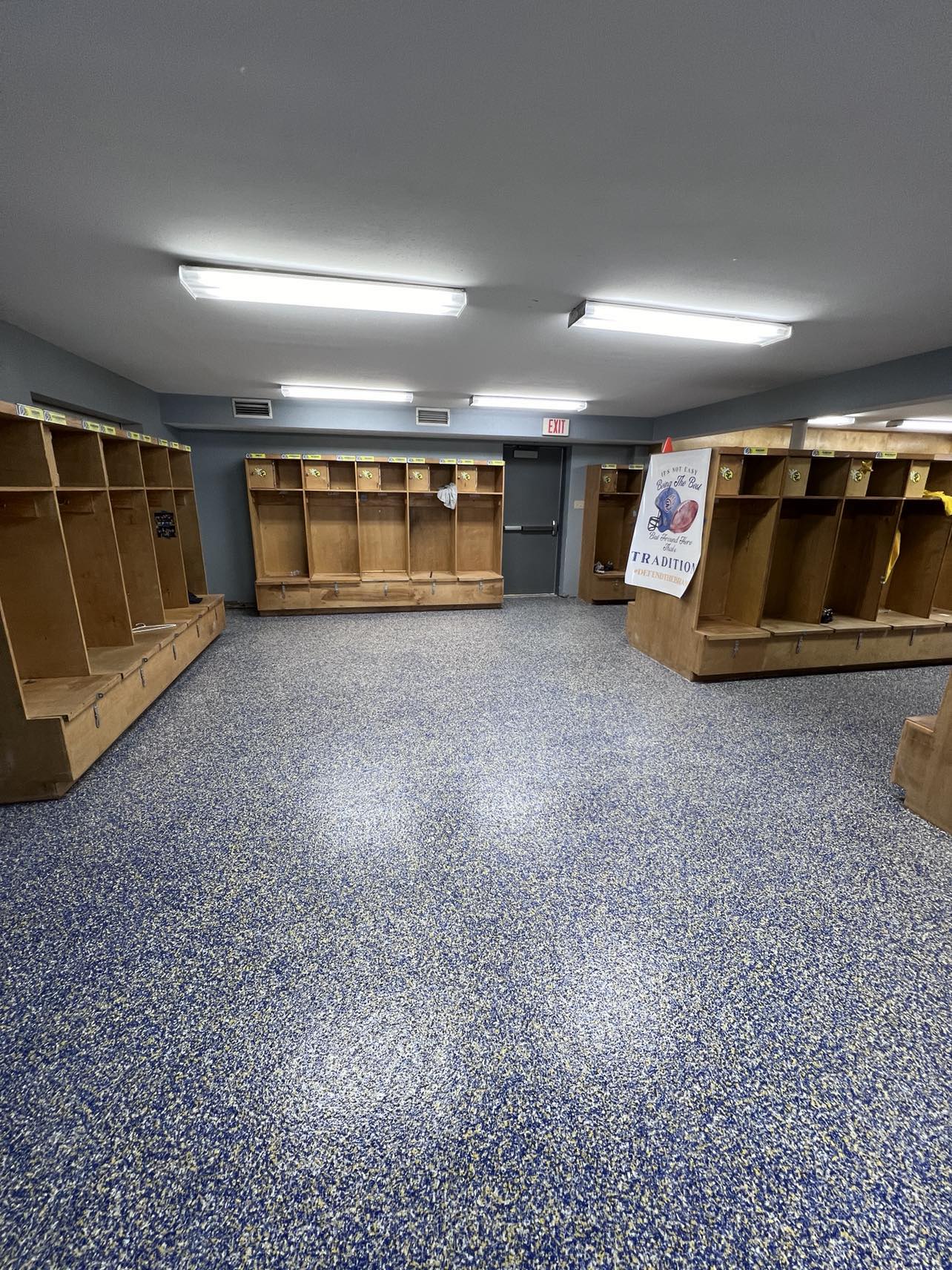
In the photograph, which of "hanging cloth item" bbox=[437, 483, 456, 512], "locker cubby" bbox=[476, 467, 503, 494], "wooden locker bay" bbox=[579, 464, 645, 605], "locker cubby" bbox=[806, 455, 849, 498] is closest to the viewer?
"locker cubby" bbox=[806, 455, 849, 498]

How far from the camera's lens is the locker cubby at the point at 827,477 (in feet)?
13.0

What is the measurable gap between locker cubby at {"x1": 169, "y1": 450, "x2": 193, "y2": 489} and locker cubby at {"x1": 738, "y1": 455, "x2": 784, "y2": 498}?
5.04 meters

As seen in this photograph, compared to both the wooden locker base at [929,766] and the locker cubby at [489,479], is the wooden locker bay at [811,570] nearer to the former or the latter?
the wooden locker base at [929,766]

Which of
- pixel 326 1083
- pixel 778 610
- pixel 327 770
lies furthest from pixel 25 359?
pixel 778 610

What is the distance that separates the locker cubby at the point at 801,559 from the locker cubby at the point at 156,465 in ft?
17.3

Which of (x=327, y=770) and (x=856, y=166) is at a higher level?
(x=856, y=166)

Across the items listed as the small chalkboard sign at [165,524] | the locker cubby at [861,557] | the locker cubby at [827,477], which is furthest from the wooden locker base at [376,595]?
the locker cubby at [861,557]

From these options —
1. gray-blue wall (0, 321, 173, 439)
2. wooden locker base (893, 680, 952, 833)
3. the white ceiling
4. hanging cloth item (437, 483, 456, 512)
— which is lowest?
wooden locker base (893, 680, 952, 833)

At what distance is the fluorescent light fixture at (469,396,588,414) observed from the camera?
18.0ft

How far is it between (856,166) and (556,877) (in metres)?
2.56

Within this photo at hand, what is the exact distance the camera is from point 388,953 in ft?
5.37

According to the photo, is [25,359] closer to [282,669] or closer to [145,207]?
[145,207]

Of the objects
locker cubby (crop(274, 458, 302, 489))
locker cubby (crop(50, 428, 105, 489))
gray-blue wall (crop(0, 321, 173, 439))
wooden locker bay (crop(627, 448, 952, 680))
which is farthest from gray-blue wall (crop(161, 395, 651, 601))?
wooden locker bay (crop(627, 448, 952, 680))

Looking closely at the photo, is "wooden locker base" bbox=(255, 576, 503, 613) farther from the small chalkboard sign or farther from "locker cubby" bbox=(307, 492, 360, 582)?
the small chalkboard sign
